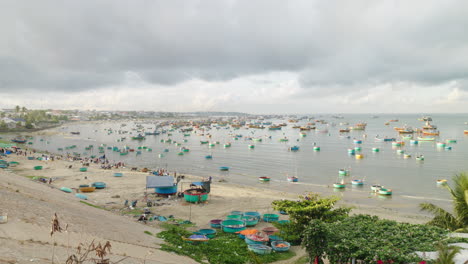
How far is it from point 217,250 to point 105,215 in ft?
33.8

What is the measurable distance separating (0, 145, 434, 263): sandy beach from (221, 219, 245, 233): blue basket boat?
2.11 m

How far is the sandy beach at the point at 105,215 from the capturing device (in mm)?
12492

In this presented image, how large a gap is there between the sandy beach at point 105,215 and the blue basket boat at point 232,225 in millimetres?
2111

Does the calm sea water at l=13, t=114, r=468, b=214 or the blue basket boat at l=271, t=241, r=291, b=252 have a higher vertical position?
the blue basket boat at l=271, t=241, r=291, b=252

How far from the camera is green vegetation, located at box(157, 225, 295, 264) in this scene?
52.0 ft

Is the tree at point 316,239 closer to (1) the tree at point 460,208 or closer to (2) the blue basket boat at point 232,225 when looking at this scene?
(1) the tree at point 460,208

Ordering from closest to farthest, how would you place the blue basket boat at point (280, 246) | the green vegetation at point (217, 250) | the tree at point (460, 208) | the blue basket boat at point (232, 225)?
the tree at point (460, 208) → the green vegetation at point (217, 250) → the blue basket boat at point (280, 246) → the blue basket boat at point (232, 225)

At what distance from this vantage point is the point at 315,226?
1261cm

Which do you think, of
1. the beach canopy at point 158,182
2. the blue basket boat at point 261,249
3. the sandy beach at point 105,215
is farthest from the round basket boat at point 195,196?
the blue basket boat at point 261,249

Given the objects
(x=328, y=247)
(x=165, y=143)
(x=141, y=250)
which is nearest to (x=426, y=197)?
(x=328, y=247)


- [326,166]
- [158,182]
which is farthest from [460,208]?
[326,166]

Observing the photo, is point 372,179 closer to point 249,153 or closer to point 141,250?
point 249,153

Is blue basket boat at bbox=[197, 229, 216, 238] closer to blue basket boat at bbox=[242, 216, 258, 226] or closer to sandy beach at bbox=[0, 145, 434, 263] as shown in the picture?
sandy beach at bbox=[0, 145, 434, 263]

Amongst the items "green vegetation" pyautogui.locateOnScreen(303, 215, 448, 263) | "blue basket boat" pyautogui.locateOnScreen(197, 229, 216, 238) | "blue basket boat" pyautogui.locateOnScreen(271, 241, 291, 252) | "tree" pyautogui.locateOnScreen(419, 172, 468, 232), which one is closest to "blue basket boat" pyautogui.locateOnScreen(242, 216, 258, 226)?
"blue basket boat" pyautogui.locateOnScreen(197, 229, 216, 238)
